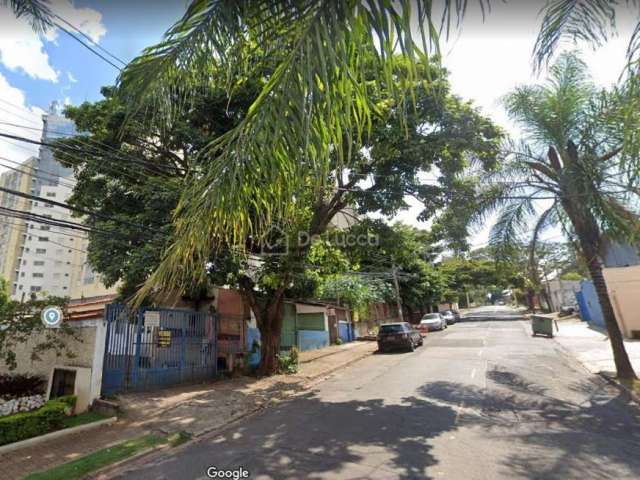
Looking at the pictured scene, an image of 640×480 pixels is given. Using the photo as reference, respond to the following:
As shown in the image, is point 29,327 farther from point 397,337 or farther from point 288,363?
point 397,337

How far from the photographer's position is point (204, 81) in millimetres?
3514

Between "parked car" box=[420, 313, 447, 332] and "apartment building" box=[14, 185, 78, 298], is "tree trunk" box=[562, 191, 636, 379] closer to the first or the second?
"parked car" box=[420, 313, 447, 332]

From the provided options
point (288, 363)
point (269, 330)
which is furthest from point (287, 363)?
point (269, 330)

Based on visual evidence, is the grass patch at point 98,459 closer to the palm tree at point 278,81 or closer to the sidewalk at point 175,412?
the sidewalk at point 175,412

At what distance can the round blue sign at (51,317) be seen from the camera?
848cm

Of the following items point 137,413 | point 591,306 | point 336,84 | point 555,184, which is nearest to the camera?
point 336,84

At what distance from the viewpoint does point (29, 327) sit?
331 inches

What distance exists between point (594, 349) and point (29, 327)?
20.1 meters

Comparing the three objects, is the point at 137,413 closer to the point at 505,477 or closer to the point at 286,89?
the point at 505,477

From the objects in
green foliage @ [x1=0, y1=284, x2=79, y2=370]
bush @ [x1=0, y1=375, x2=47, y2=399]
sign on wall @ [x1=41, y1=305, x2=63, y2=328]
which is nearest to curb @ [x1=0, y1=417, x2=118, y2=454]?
green foliage @ [x1=0, y1=284, x2=79, y2=370]

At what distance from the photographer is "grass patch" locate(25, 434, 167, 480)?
17.1ft

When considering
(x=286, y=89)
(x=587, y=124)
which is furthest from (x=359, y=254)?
(x=286, y=89)

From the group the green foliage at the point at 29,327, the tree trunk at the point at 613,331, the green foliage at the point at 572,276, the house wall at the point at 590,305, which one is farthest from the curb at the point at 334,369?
the green foliage at the point at 572,276

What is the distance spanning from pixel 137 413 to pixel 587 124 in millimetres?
12873
